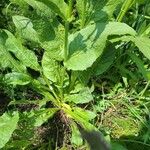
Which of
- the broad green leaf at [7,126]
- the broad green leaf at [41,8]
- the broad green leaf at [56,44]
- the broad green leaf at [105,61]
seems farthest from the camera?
the broad green leaf at [105,61]

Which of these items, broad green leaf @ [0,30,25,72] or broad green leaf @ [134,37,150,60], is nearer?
broad green leaf @ [134,37,150,60]

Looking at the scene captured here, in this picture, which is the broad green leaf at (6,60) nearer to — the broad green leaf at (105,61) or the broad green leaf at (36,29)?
the broad green leaf at (36,29)

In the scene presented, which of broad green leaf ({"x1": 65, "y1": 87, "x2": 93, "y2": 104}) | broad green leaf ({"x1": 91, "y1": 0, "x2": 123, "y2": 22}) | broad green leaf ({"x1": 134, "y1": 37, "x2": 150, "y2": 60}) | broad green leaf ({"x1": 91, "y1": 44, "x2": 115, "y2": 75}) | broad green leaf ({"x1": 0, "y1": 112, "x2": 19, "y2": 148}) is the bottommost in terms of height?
broad green leaf ({"x1": 0, "y1": 112, "x2": 19, "y2": 148})

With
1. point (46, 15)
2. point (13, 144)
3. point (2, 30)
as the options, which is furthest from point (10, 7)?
point (13, 144)

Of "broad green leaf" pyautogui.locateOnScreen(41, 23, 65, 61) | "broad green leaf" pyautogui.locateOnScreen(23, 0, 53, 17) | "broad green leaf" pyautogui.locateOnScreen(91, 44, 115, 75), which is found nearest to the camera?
"broad green leaf" pyautogui.locateOnScreen(23, 0, 53, 17)

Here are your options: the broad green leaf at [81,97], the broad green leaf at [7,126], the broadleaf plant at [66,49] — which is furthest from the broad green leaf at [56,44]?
the broad green leaf at [7,126]

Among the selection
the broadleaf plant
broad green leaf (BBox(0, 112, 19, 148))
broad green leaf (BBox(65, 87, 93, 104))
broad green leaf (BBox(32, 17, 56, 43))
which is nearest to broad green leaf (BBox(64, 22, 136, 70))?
the broadleaf plant

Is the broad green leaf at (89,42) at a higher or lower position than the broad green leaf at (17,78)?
higher

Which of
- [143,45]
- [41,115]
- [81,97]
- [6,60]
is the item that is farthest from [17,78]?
[143,45]

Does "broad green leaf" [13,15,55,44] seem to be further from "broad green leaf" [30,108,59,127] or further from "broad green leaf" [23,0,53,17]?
"broad green leaf" [30,108,59,127]
